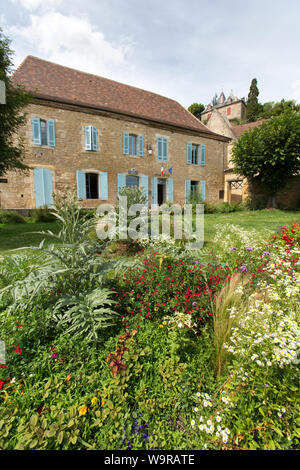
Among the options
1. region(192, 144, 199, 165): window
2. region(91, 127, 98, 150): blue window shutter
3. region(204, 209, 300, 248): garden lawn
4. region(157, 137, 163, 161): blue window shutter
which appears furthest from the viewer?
region(192, 144, 199, 165): window

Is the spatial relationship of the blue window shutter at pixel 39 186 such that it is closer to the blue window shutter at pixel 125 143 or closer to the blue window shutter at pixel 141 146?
the blue window shutter at pixel 125 143

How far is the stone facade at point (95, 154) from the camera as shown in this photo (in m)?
11.2

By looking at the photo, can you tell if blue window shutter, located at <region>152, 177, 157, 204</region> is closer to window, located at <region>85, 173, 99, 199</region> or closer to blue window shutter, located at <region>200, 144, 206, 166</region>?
window, located at <region>85, 173, 99, 199</region>

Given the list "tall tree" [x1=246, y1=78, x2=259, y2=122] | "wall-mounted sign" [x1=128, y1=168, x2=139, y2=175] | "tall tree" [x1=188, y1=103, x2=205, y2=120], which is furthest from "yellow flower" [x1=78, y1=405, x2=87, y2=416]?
"tall tree" [x1=188, y1=103, x2=205, y2=120]

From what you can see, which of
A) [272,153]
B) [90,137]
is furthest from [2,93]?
[272,153]

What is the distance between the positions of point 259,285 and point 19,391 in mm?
2759

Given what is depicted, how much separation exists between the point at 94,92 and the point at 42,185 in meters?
7.04

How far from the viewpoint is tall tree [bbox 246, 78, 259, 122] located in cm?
3781

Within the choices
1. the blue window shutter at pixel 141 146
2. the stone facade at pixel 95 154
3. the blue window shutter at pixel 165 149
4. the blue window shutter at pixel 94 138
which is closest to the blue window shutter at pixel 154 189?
the stone facade at pixel 95 154

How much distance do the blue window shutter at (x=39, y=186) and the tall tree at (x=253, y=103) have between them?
39.4m

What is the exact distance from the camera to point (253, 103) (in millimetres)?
37812

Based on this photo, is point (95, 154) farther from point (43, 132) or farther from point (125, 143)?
point (43, 132)

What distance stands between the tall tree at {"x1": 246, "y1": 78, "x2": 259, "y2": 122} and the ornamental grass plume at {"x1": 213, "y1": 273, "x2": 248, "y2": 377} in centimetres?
4455

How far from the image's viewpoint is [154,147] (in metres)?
14.7
